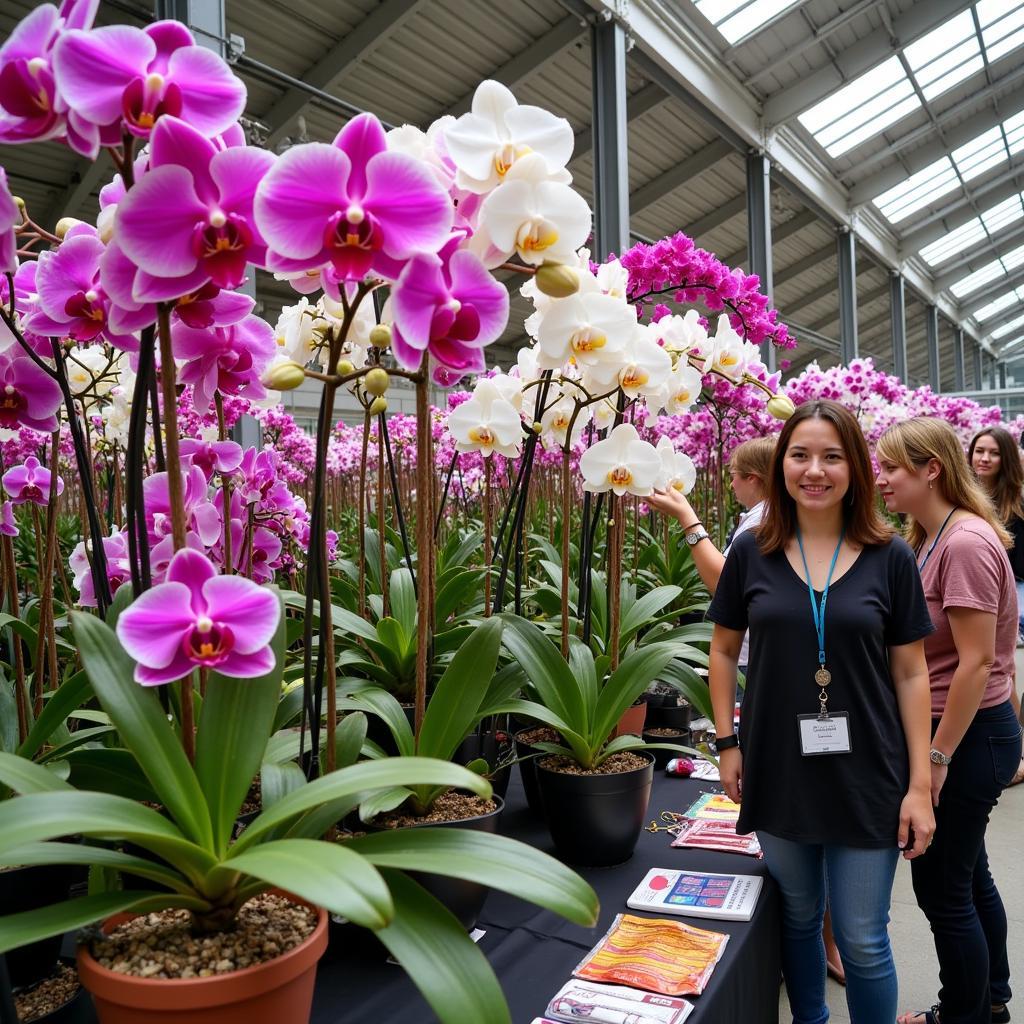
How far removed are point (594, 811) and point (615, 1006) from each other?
1.11 feet

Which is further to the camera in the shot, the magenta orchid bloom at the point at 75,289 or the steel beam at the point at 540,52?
the steel beam at the point at 540,52

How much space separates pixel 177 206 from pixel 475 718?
696 millimetres

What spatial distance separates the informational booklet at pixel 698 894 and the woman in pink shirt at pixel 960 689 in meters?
0.39

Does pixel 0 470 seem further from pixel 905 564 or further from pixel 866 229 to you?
pixel 866 229

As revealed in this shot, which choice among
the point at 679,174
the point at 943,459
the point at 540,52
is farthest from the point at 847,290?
the point at 943,459

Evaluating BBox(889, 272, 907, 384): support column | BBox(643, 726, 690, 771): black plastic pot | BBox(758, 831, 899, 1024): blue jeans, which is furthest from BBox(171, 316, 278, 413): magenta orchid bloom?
BBox(889, 272, 907, 384): support column

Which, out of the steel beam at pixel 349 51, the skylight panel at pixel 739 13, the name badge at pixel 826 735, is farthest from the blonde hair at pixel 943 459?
the skylight panel at pixel 739 13

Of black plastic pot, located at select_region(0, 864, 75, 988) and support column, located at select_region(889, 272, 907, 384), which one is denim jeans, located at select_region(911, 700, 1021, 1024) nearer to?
black plastic pot, located at select_region(0, 864, 75, 988)

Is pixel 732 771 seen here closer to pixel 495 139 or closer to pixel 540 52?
pixel 495 139

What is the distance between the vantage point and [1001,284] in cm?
1750

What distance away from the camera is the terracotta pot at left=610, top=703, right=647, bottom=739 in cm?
171

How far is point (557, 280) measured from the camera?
0.82 meters

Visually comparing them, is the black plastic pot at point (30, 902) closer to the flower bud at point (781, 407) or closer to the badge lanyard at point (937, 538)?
the flower bud at point (781, 407)

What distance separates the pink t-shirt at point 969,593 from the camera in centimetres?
147
